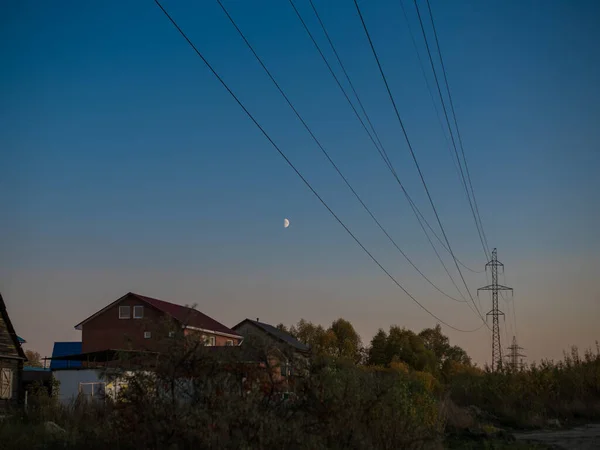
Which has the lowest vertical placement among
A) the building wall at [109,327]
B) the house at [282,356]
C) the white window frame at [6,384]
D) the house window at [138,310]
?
the white window frame at [6,384]

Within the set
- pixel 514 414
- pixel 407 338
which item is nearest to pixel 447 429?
pixel 514 414

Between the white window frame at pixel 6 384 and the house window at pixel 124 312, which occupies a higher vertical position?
the house window at pixel 124 312

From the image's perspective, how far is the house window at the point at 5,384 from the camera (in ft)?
104

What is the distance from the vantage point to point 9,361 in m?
33.2

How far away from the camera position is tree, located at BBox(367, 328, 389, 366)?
82.7m

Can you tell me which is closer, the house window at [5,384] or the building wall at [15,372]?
the house window at [5,384]

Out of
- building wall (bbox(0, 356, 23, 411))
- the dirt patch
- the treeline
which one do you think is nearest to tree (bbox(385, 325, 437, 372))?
the treeline

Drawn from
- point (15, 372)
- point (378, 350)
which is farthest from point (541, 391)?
point (378, 350)

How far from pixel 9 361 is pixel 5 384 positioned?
1.39m

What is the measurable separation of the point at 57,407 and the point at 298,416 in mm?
11855

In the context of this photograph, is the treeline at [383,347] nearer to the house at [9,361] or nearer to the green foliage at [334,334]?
the green foliage at [334,334]

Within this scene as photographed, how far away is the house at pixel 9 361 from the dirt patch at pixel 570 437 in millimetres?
24057

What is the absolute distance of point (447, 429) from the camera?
2705 centimetres

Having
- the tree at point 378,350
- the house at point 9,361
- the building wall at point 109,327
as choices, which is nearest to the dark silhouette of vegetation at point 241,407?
the house at point 9,361
